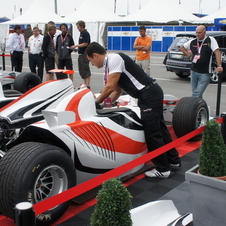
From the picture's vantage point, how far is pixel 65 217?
Result: 3248 mm

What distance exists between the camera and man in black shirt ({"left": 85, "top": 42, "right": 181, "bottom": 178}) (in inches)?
155

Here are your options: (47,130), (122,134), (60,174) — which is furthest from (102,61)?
(60,174)

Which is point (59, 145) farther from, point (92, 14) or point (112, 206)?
point (92, 14)

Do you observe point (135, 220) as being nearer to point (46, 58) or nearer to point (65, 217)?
point (65, 217)

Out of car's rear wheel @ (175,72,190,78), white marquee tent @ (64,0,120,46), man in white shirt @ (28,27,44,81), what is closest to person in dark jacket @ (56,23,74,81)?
man in white shirt @ (28,27,44,81)

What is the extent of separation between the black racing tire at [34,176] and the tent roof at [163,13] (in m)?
24.4

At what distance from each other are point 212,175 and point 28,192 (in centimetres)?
148

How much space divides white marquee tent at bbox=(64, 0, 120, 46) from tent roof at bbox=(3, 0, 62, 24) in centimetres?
203

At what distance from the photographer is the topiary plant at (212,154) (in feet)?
9.24

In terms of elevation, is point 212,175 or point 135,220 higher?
point 212,175

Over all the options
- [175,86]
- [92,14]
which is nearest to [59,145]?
[175,86]

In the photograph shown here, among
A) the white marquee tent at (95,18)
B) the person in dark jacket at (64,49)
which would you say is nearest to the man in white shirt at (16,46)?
the person in dark jacket at (64,49)

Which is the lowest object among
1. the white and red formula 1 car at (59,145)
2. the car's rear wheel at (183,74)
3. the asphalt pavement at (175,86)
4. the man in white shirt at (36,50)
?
the asphalt pavement at (175,86)

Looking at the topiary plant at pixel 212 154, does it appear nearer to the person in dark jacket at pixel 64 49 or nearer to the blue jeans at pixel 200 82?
the blue jeans at pixel 200 82
